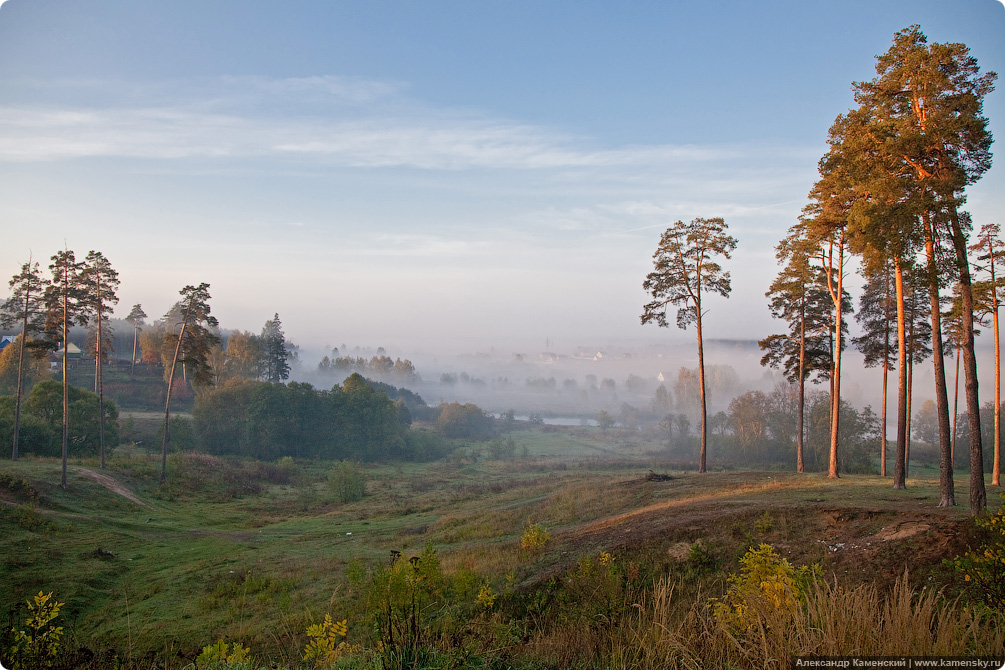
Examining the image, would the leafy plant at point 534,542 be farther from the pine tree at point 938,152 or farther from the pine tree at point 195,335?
the pine tree at point 195,335

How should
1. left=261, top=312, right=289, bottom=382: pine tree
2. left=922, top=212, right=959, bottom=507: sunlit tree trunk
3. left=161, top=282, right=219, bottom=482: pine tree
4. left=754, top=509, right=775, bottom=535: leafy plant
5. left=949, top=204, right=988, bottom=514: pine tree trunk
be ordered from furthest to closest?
left=261, top=312, right=289, bottom=382: pine tree, left=161, top=282, right=219, bottom=482: pine tree, left=922, top=212, right=959, bottom=507: sunlit tree trunk, left=949, top=204, right=988, bottom=514: pine tree trunk, left=754, top=509, right=775, bottom=535: leafy plant

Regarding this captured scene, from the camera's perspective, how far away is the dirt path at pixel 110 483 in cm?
3077

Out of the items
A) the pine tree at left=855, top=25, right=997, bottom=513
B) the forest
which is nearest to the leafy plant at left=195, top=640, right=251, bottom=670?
the forest

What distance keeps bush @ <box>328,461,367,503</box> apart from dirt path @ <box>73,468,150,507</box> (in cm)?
1407

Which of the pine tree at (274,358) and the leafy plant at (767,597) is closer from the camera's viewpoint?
the leafy plant at (767,597)

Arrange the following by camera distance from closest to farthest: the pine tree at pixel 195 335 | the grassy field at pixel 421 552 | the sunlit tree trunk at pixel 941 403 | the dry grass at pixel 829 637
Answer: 1. the dry grass at pixel 829 637
2. the grassy field at pixel 421 552
3. the sunlit tree trunk at pixel 941 403
4. the pine tree at pixel 195 335

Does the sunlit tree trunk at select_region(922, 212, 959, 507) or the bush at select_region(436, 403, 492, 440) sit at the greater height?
the sunlit tree trunk at select_region(922, 212, 959, 507)

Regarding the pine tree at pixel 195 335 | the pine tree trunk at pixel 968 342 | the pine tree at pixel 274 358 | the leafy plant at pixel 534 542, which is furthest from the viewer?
the pine tree at pixel 274 358

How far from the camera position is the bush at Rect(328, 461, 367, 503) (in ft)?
137

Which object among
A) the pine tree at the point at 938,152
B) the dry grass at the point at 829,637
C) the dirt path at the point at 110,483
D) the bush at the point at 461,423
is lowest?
the bush at the point at 461,423

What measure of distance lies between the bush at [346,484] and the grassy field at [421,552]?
6765 millimetres

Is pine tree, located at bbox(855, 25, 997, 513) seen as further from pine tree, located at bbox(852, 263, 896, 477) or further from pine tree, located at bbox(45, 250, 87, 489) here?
pine tree, located at bbox(45, 250, 87, 489)

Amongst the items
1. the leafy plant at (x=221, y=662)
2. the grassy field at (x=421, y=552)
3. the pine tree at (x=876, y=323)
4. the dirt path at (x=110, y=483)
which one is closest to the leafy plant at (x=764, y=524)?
the grassy field at (x=421, y=552)

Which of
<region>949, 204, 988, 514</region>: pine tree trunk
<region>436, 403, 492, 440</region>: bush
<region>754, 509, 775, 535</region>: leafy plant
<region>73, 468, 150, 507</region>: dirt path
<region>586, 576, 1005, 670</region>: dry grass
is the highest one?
<region>949, 204, 988, 514</region>: pine tree trunk
